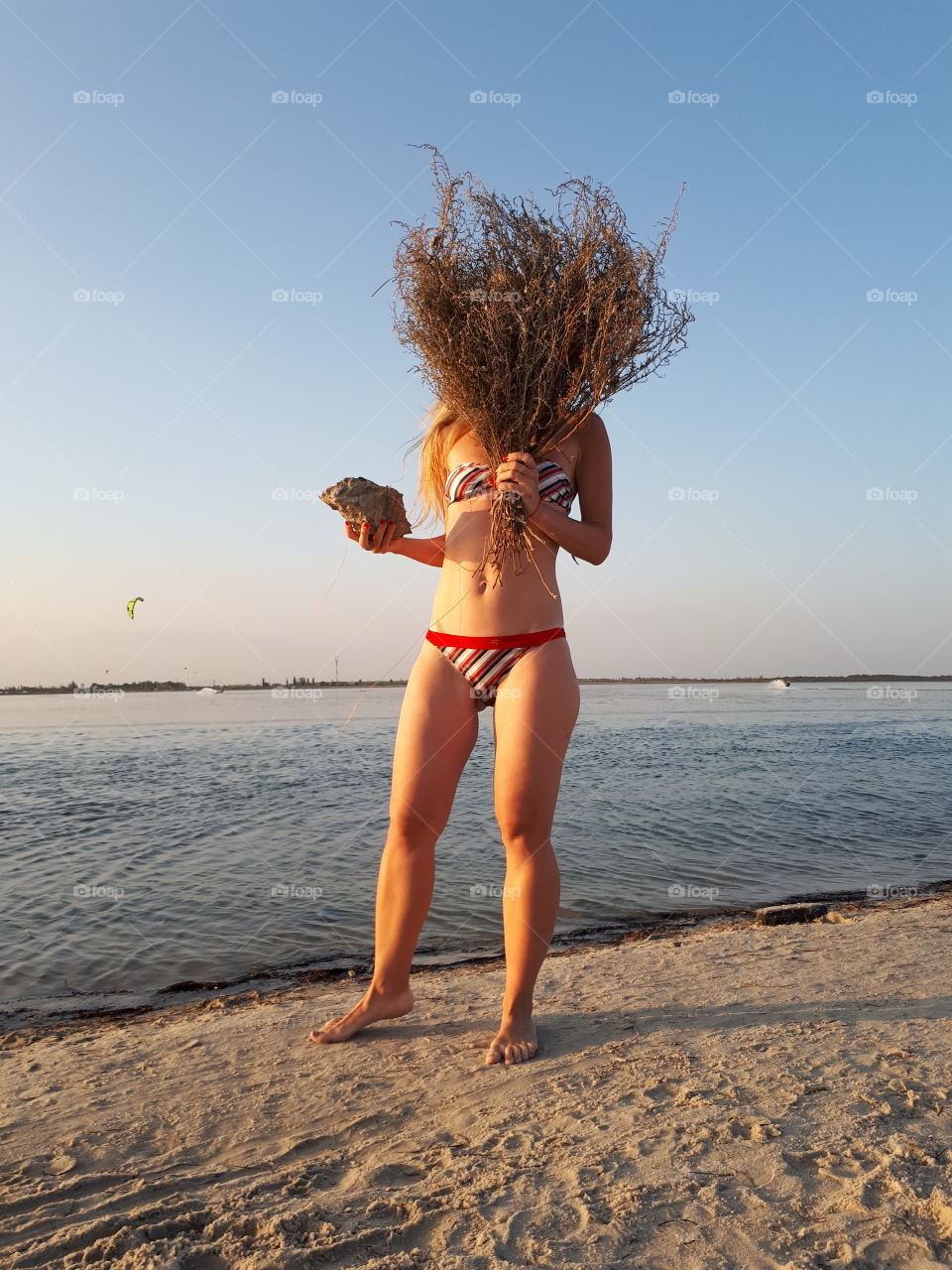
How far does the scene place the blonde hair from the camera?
3283mm

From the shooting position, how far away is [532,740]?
9.09 ft

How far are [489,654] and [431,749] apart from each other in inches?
15.2

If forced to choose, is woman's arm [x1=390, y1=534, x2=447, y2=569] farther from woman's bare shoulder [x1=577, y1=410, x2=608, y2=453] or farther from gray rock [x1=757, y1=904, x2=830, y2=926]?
gray rock [x1=757, y1=904, x2=830, y2=926]

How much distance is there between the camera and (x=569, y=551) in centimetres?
298

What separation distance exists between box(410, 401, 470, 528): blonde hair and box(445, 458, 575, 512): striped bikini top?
6.6 inches

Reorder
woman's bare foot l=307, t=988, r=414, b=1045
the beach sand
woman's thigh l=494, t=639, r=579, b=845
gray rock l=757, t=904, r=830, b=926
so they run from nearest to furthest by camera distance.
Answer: the beach sand → woman's thigh l=494, t=639, r=579, b=845 → woman's bare foot l=307, t=988, r=414, b=1045 → gray rock l=757, t=904, r=830, b=926

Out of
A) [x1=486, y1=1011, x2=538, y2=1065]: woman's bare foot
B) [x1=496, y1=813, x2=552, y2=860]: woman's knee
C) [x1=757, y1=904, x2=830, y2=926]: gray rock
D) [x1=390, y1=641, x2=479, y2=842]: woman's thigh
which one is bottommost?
[x1=757, y1=904, x2=830, y2=926]: gray rock

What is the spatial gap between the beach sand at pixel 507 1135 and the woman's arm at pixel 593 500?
174cm

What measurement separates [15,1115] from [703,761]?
50.0 feet

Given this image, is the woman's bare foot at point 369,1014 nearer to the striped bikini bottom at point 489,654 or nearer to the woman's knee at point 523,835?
the woman's knee at point 523,835

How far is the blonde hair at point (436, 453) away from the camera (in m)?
3.28

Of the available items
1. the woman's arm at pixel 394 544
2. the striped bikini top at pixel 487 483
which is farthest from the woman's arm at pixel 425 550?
the striped bikini top at pixel 487 483

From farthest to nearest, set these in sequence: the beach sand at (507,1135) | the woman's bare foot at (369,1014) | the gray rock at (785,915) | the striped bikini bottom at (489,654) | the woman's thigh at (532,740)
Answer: the gray rock at (785,915), the woman's bare foot at (369,1014), the striped bikini bottom at (489,654), the woman's thigh at (532,740), the beach sand at (507,1135)

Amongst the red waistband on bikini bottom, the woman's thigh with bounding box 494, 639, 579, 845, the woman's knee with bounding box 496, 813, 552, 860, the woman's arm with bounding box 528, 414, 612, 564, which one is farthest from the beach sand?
the woman's arm with bounding box 528, 414, 612, 564
